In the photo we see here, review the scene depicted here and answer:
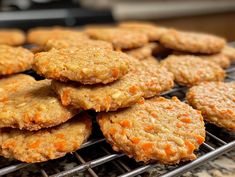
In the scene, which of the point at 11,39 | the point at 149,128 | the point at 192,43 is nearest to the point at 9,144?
the point at 149,128

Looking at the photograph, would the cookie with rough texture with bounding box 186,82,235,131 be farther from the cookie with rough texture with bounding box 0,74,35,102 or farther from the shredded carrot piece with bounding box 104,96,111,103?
the cookie with rough texture with bounding box 0,74,35,102

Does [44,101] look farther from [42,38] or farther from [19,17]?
[19,17]

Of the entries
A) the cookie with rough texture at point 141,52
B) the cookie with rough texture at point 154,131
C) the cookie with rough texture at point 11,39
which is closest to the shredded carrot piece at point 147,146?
the cookie with rough texture at point 154,131

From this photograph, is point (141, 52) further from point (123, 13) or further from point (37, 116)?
point (123, 13)

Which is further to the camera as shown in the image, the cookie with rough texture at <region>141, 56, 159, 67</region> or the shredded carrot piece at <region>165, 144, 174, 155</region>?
the cookie with rough texture at <region>141, 56, 159, 67</region>

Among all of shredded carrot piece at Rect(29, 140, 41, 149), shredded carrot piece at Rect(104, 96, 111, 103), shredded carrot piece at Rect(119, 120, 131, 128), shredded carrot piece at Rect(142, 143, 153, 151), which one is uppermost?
shredded carrot piece at Rect(104, 96, 111, 103)

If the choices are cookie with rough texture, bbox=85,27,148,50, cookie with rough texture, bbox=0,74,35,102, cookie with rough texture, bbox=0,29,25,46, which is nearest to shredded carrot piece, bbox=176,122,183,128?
cookie with rough texture, bbox=0,74,35,102

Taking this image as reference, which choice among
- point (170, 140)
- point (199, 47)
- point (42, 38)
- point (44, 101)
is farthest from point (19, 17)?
point (170, 140)
